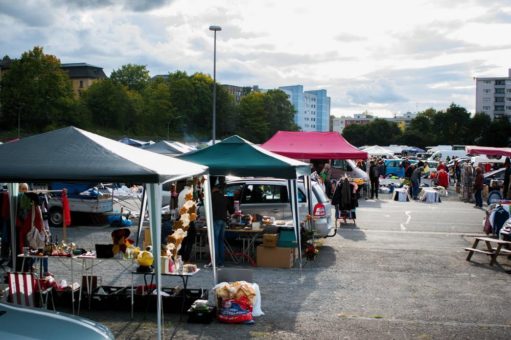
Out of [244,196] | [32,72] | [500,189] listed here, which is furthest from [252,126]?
[244,196]

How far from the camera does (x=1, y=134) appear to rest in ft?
246

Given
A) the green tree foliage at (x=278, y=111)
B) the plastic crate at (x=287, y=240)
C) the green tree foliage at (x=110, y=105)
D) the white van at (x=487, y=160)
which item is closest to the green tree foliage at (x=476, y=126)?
the green tree foliage at (x=278, y=111)

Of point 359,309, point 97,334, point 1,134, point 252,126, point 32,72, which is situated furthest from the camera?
point 252,126

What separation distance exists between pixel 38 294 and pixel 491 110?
151845mm

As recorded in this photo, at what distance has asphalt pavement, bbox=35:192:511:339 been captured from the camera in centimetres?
788

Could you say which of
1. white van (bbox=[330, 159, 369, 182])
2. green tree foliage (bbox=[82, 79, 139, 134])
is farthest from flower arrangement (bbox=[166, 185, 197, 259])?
green tree foliage (bbox=[82, 79, 139, 134])

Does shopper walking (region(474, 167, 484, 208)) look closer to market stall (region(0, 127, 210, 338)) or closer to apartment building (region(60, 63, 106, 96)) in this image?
market stall (region(0, 127, 210, 338))

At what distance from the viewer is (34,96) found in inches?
3155

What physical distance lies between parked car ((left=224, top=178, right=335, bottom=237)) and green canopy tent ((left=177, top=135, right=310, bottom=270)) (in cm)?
188

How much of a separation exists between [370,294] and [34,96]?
7883cm

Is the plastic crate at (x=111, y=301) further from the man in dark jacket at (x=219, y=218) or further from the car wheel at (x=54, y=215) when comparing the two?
the car wheel at (x=54, y=215)

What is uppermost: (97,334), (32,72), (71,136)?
(32,72)

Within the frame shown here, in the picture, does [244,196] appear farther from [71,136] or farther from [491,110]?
[491,110]

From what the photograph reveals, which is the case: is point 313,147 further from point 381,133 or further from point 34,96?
point 381,133
